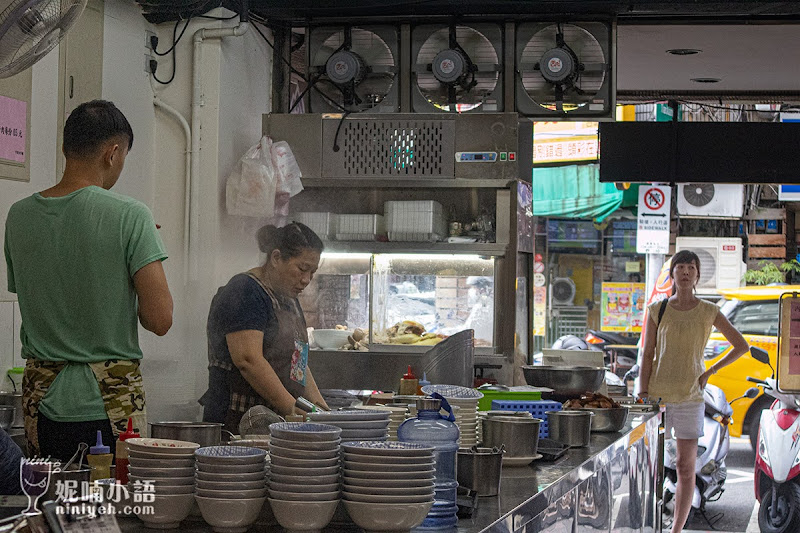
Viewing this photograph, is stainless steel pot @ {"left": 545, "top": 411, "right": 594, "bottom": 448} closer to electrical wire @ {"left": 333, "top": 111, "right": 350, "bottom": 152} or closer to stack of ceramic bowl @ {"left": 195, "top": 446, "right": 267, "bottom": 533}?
stack of ceramic bowl @ {"left": 195, "top": 446, "right": 267, "bottom": 533}

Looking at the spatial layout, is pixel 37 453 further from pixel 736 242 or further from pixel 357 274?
pixel 736 242

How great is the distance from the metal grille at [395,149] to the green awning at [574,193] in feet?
33.9

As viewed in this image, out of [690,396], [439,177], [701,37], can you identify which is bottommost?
[690,396]

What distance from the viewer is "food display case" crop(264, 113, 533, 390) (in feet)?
19.6

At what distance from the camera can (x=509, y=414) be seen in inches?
124

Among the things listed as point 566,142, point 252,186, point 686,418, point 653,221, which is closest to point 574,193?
point 566,142

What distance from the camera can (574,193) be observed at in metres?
16.3

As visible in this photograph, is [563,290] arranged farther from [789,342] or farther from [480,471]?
[480,471]

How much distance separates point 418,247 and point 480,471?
12.0 feet

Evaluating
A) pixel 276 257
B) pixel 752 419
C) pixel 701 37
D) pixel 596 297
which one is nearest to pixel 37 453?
pixel 276 257

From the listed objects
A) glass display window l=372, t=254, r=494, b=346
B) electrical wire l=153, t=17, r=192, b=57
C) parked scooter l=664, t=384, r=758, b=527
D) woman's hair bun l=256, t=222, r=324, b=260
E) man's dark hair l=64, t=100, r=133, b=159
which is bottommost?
parked scooter l=664, t=384, r=758, b=527

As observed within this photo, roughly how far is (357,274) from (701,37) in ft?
8.55

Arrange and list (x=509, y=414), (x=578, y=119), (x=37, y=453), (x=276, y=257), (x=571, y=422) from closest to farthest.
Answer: (x=37, y=453), (x=509, y=414), (x=571, y=422), (x=276, y=257), (x=578, y=119)

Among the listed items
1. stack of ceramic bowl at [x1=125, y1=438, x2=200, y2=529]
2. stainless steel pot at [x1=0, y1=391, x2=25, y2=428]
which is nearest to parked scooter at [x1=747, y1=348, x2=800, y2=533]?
stainless steel pot at [x1=0, y1=391, x2=25, y2=428]
